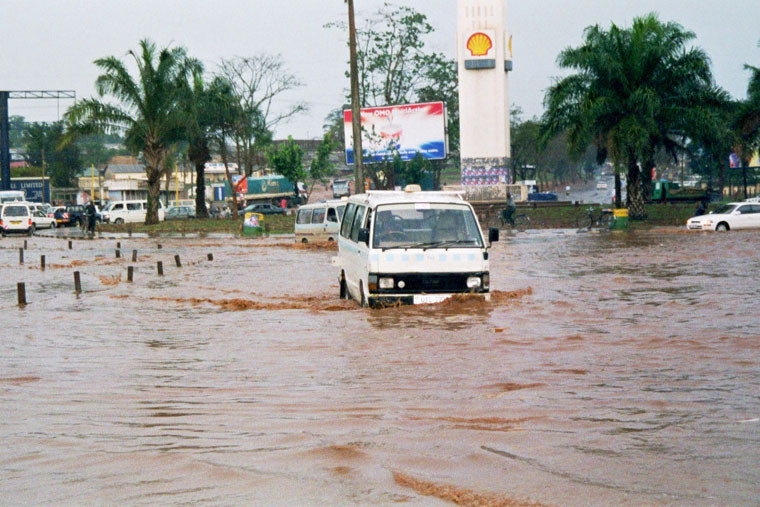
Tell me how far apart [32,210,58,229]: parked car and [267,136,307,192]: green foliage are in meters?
25.7

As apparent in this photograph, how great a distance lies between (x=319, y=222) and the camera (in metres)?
31.4

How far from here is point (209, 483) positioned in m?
5.55

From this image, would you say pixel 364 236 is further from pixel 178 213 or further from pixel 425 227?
pixel 178 213

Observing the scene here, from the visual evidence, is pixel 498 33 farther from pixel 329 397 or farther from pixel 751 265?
pixel 329 397

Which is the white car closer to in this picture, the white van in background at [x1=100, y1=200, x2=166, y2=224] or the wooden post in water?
the wooden post in water

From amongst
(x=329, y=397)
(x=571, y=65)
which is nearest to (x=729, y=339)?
(x=329, y=397)

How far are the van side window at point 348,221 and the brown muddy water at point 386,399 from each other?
1100 millimetres

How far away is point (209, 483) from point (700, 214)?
36639 millimetres

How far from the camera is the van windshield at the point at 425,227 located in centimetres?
1319

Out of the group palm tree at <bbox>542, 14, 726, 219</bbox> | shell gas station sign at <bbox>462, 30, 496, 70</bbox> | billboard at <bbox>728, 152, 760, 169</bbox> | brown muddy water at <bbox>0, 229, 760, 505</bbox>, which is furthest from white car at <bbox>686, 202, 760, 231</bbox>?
shell gas station sign at <bbox>462, 30, 496, 70</bbox>

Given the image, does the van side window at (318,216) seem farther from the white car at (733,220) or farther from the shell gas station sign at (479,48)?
the shell gas station sign at (479,48)

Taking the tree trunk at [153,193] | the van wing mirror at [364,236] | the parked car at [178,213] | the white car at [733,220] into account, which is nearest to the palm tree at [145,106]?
the tree trunk at [153,193]

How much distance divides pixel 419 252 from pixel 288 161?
6340 cm

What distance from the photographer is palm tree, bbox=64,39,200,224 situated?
4766 centimetres
